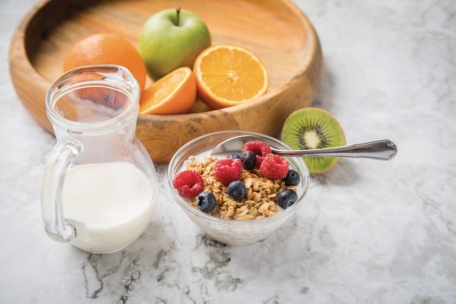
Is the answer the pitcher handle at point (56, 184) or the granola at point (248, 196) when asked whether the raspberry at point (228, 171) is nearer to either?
the granola at point (248, 196)

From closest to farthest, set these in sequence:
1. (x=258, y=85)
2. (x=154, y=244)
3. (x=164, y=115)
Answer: (x=154, y=244) → (x=164, y=115) → (x=258, y=85)

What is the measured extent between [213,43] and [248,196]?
71 cm

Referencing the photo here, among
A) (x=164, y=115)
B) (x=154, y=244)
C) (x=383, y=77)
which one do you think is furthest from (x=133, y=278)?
(x=383, y=77)

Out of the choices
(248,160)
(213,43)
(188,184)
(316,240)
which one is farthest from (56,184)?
(213,43)

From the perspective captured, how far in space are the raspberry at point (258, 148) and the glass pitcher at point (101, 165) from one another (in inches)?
8.4

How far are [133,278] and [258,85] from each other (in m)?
0.58

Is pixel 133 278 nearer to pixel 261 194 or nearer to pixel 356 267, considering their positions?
pixel 261 194

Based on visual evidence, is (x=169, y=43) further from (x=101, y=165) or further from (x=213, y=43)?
(x=101, y=165)

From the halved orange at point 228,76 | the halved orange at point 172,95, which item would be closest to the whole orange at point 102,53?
the halved orange at point 172,95

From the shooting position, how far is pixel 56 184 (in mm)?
668

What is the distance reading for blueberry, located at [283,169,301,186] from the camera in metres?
0.86

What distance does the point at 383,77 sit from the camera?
1380mm

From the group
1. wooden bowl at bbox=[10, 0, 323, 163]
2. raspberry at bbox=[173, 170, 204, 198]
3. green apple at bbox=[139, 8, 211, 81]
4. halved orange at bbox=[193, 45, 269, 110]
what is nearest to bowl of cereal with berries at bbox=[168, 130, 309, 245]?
raspberry at bbox=[173, 170, 204, 198]

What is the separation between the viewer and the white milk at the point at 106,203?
30.0 inches
